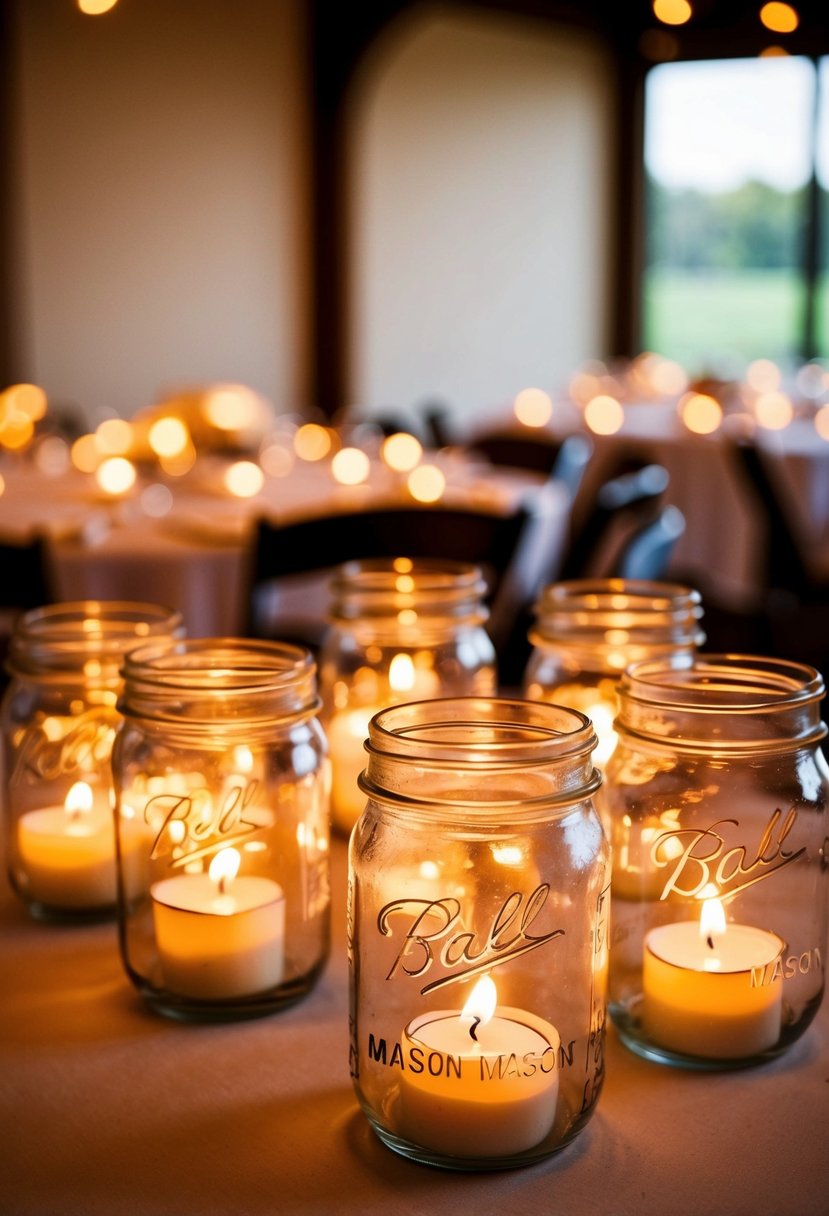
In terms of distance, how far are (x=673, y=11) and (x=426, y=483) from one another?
1934 millimetres

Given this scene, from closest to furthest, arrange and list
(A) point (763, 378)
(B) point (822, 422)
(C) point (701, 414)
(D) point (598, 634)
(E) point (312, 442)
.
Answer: (D) point (598, 634)
(E) point (312, 442)
(B) point (822, 422)
(C) point (701, 414)
(A) point (763, 378)

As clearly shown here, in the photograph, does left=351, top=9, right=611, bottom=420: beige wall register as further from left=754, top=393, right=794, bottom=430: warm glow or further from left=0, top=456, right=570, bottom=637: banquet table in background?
left=0, top=456, right=570, bottom=637: banquet table in background

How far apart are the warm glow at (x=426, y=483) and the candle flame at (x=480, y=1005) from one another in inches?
99.9

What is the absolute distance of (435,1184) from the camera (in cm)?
64

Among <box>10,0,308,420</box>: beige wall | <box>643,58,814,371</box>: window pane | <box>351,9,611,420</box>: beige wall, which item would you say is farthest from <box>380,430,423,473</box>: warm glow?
<box>643,58,814,371</box>: window pane

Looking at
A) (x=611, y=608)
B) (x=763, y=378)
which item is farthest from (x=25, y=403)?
(x=611, y=608)

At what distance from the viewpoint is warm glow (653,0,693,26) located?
140cm

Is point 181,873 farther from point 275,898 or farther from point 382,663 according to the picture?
point 382,663

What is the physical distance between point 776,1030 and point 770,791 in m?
0.13

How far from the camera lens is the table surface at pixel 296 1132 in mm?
628

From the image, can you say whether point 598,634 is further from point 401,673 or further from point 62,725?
point 62,725

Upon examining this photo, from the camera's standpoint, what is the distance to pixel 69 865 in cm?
94

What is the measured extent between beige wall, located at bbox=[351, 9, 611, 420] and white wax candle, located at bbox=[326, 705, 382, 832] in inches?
289

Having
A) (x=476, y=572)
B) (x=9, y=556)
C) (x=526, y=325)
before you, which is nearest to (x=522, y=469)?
(x=9, y=556)
